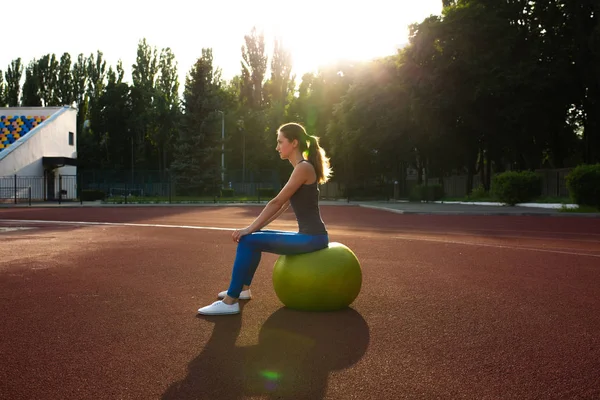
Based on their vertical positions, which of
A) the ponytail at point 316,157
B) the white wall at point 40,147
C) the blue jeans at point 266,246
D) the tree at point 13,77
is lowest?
the blue jeans at point 266,246

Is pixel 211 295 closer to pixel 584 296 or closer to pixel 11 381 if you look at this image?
pixel 11 381

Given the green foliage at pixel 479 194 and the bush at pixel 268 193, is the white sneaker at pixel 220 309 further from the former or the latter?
the bush at pixel 268 193

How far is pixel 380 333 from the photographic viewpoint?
15.2 ft

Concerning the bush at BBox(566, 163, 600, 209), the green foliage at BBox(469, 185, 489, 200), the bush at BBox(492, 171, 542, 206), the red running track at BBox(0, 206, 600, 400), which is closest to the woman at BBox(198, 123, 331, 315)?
the red running track at BBox(0, 206, 600, 400)

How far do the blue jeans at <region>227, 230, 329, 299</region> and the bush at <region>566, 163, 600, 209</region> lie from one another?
776 inches

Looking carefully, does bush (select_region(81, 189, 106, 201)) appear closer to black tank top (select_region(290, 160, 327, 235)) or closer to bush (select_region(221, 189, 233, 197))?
bush (select_region(221, 189, 233, 197))

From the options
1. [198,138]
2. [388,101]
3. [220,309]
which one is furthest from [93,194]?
[220,309]

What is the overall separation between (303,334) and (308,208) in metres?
1.27

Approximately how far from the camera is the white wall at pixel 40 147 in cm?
3897

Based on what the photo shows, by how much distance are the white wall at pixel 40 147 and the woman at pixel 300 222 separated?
3827 cm

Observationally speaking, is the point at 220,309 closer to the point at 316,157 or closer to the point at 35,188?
the point at 316,157

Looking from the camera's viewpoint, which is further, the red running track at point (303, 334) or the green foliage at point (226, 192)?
the green foliage at point (226, 192)

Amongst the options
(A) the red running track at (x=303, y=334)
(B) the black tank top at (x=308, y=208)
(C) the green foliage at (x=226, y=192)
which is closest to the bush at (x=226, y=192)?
(C) the green foliage at (x=226, y=192)

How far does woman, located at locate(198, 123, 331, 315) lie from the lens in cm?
521
